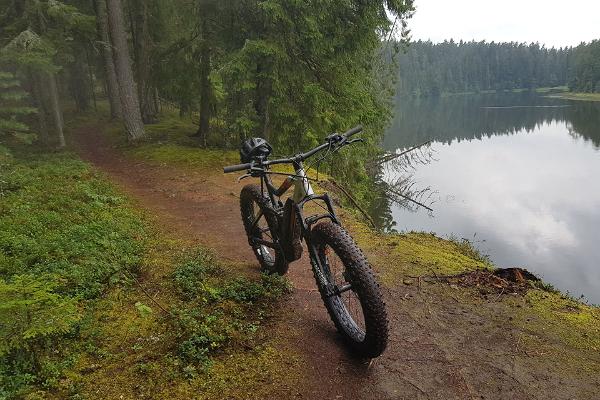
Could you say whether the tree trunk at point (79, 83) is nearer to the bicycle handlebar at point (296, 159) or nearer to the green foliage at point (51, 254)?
the green foliage at point (51, 254)

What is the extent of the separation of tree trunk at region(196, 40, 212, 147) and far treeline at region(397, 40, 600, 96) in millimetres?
120279

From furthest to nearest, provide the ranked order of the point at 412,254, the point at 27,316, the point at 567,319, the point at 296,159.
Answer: the point at 412,254, the point at 567,319, the point at 296,159, the point at 27,316

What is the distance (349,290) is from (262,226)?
5.89 ft

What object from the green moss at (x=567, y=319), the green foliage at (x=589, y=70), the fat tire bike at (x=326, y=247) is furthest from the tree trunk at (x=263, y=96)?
the green foliage at (x=589, y=70)

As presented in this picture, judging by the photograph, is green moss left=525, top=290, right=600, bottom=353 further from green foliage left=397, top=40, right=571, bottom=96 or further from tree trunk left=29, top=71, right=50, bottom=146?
green foliage left=397, top=40, right=571, bottom=96

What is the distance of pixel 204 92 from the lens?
1455 centimetres

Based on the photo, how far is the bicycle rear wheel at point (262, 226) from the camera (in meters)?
4.66

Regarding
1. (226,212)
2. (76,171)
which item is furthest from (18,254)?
(76,171)

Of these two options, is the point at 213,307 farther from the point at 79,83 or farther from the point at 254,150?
the point at 79,83

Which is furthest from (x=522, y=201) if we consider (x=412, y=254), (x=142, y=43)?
(x=142, y=43)

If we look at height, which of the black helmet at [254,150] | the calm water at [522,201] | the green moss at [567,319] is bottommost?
the calm water at [522,201]

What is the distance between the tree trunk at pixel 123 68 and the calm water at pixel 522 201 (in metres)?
10.8

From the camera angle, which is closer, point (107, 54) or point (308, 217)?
point (308, 217)

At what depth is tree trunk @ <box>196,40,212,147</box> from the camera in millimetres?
13891
